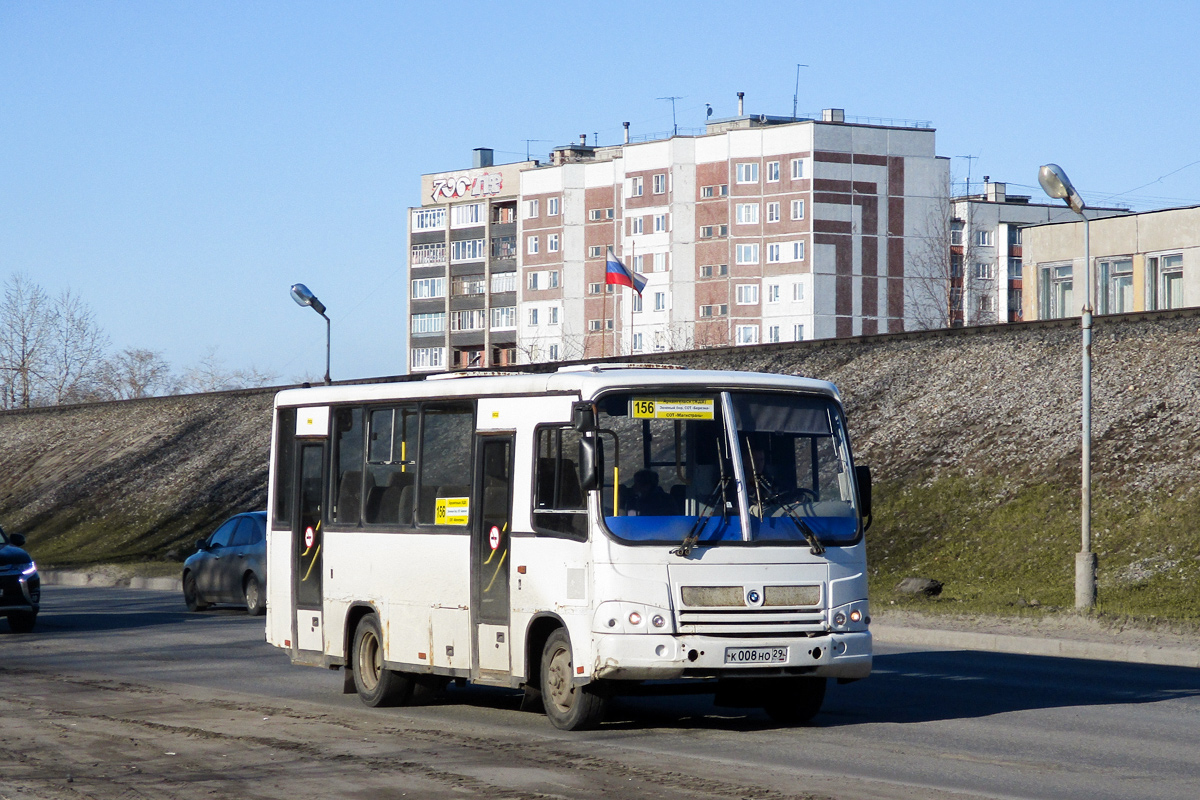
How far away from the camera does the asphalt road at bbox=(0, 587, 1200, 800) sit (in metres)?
9.60

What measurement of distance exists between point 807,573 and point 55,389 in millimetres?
86525

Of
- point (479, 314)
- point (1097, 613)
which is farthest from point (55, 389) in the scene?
point (1097, 613)

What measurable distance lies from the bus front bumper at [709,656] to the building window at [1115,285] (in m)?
47.2

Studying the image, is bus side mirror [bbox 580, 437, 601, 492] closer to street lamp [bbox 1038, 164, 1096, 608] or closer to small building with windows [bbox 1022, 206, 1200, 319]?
street lamp [bbox 1038, 164, 1096, 608]

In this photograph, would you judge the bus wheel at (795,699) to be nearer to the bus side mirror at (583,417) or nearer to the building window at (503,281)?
the bus side mirror at (583,417)

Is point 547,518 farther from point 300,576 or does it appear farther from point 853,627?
point 300,576

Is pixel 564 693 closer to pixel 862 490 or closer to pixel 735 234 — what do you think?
pixel 862 490

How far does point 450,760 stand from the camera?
10656mm

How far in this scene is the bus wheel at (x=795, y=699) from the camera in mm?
12531

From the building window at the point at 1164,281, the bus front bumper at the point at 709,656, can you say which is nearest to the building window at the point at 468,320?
the building window at the point at 1164,281

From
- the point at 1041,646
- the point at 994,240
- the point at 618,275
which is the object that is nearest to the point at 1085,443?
the point at 1041,646

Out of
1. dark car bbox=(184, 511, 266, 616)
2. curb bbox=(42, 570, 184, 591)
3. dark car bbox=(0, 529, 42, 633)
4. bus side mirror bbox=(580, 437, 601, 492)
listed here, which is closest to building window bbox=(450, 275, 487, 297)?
curb bbox=(42, 570, 184, 591)

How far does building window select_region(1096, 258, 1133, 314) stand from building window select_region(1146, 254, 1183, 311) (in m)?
0.96

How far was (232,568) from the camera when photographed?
89.2ft
